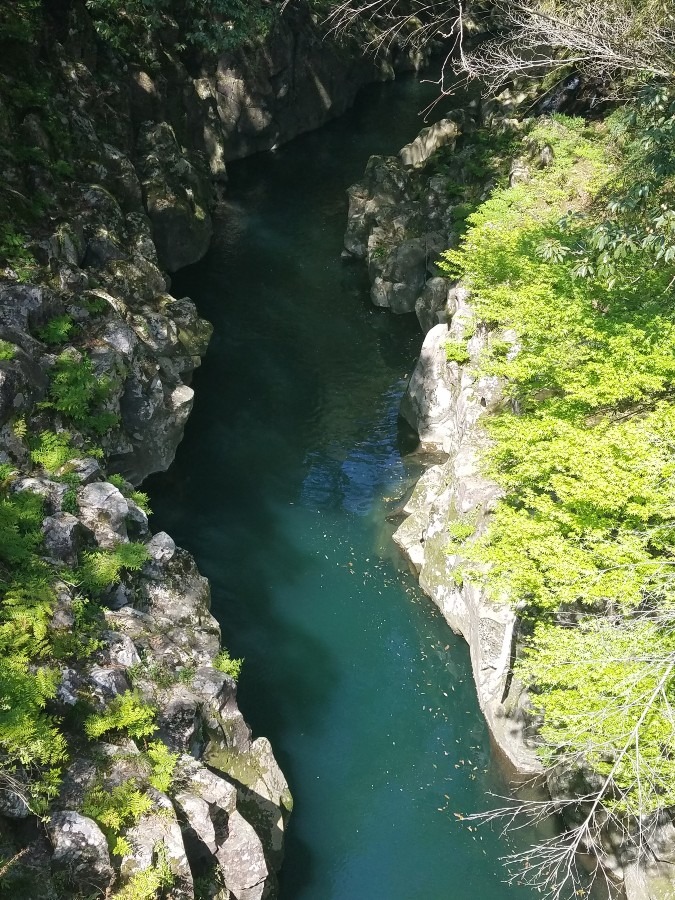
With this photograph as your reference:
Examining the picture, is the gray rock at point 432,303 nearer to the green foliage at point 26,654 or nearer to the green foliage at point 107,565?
the green foliage at point 107,565

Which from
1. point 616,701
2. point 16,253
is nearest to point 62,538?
point 16,253

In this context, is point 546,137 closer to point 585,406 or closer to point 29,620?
point 585,406

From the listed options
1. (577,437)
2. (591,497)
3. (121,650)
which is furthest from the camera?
(577,437)

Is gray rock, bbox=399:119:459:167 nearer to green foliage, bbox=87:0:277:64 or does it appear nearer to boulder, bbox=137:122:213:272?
green foliage, bbox=87:0:277:64

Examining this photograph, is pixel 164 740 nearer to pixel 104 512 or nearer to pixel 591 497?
pixel 104 512

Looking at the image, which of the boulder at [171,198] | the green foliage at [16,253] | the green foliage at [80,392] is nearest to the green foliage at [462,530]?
the green foliage at [80,392]

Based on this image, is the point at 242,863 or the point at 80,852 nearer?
the point at 80,852

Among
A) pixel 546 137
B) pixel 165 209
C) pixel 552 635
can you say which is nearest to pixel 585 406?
pixel 552 635
